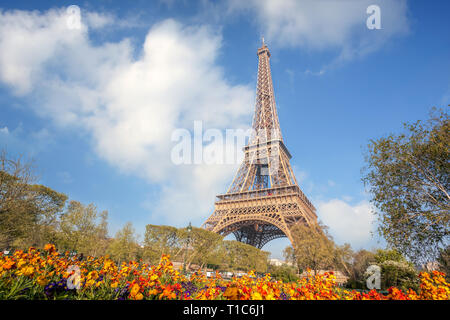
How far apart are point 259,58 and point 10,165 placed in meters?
55.7

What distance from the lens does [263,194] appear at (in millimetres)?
38250

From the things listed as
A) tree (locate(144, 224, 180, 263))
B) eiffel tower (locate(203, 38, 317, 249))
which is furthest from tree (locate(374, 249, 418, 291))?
tree (locate(144, 224, 180, 263))

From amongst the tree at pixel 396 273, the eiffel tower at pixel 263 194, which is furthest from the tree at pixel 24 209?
the tree at pixel 396 273

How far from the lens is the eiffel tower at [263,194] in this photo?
33406mm

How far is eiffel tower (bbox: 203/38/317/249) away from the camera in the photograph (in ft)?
110

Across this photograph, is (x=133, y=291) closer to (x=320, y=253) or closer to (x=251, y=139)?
(x=320, y=253)

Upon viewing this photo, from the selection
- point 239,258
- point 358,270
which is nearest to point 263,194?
point 239,258

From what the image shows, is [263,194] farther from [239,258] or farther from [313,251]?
[313,251]

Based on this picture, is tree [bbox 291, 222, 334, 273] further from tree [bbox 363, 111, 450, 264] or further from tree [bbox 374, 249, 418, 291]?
tree [bbox 363, 111, 450, 264]

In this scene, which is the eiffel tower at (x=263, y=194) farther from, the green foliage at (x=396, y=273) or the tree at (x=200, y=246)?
the green foliage at (x=396, y=273)

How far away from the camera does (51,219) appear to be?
25062mm

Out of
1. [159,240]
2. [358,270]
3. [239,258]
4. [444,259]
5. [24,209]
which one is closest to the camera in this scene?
[444,259]
